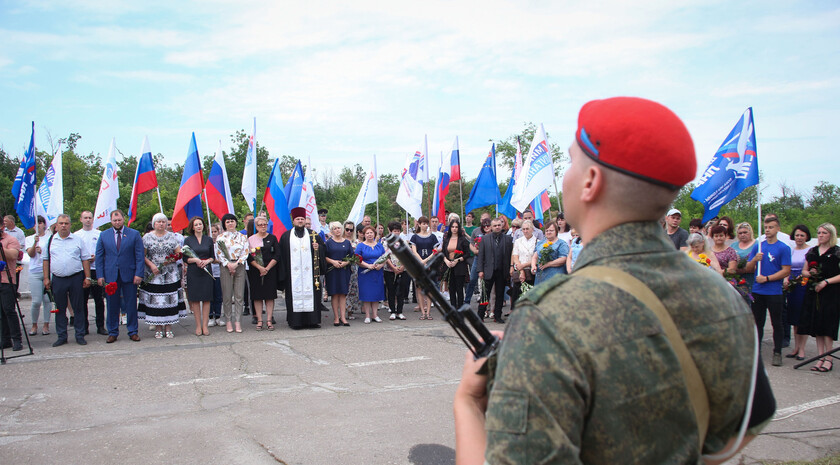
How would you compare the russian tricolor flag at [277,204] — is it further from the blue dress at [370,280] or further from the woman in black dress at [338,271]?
the blue dress at [370,280]

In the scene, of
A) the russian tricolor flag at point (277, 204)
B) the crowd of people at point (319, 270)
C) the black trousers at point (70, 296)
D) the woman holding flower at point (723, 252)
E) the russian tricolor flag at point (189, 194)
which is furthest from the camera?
the russian tricolor flag at point (277, 204)

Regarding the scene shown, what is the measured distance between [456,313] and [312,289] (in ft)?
30.7

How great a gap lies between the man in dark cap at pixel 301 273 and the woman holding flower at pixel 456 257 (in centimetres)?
266

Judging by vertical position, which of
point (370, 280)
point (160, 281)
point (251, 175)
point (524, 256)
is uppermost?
point (251, 175)

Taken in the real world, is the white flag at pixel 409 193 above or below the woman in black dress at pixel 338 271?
above

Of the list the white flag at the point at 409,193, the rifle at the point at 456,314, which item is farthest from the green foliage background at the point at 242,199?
the rifle at the point at 456,314

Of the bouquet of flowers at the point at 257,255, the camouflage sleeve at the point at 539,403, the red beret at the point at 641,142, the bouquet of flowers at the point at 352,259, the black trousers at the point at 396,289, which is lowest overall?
the black trousers at the point at 396,289

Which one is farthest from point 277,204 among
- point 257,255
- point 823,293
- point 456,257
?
point 823,293

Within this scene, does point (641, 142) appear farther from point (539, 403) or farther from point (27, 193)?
point (27, 193)

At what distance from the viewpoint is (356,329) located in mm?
10484

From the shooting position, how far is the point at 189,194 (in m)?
12.2

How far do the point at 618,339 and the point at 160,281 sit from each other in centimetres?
983

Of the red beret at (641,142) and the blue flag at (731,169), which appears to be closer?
the red beret at (641,142)

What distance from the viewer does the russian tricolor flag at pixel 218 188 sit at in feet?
42.8
